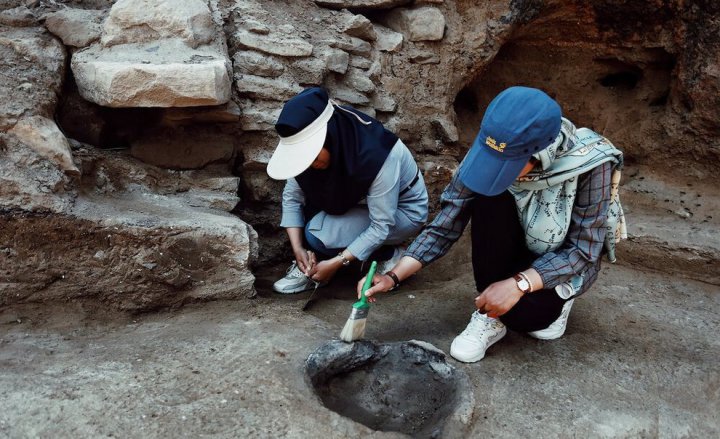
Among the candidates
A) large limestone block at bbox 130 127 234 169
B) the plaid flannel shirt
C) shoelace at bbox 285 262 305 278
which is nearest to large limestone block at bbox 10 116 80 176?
large limestone block at bbox 130 127 234 169

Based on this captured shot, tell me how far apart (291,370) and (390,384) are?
325mm

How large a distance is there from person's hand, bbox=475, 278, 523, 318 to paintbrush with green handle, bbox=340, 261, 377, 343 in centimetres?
34

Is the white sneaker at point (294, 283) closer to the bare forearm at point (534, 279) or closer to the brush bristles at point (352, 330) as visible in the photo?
→ the brush bristles at point (352, 330)

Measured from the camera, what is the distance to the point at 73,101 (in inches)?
99.0

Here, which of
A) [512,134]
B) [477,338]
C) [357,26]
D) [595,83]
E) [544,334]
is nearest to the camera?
[512,134]

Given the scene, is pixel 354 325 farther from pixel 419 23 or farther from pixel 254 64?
pixel 419 23

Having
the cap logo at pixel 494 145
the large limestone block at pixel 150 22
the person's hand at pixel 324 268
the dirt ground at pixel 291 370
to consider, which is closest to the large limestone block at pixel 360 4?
the large limestone block at pixel 150 22

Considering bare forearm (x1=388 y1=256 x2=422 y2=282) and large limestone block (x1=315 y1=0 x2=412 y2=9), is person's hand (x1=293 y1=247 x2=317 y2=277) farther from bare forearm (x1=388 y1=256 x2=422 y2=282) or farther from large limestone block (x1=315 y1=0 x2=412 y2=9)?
large limestone block (x1=315 y1=0 x2=412 y2=9)

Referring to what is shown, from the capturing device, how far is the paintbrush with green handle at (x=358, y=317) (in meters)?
2.00

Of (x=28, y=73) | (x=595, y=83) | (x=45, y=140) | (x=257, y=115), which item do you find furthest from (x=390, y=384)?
(x=595, y=83)

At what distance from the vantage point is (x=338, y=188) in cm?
241

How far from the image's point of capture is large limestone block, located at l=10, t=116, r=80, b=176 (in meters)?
2.21

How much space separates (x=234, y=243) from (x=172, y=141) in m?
0.62

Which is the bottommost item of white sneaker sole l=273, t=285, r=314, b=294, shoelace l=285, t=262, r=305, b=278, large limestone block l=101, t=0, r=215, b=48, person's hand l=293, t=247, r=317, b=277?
white sneaker sole l=273, t=285, r=314, b=294
